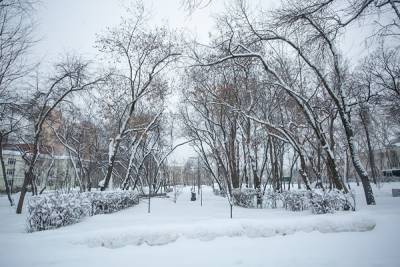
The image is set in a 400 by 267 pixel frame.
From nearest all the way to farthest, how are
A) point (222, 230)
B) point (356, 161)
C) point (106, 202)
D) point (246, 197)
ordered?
point (222, 230) → point (356, 161) → point (106, 202) → point (246, 197)

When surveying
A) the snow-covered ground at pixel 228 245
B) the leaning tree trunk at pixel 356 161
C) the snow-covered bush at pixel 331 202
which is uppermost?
the leaning tree trunk at pixel 356 161

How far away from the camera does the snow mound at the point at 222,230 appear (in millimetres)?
6762

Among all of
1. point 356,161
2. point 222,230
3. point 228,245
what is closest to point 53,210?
point 222,230

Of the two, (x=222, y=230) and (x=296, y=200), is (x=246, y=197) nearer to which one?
(x=296, y=200)

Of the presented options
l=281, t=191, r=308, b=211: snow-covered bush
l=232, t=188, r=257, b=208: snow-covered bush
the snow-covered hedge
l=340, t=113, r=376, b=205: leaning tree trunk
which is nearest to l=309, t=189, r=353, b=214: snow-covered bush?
l=281, t=191, r=308, b=211: snow-covered bush

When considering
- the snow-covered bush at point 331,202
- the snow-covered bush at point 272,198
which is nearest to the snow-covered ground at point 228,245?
the snow-covered bush at point 331,202

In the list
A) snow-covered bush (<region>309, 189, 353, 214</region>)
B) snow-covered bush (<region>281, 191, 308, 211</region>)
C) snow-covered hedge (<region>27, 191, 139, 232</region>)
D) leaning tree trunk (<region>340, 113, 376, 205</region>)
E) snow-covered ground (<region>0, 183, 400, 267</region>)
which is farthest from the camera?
snow-covered bush (<region>281, 191, 308, 211</region>)

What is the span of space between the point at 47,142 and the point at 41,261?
2888 centimetres

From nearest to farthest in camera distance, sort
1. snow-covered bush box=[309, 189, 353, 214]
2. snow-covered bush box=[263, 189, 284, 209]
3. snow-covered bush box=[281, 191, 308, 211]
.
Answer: snow-covered bush box=[309, 189, 353, 214] < snow-covered bush box=[281, 191, 308, 211] < snow-covered bush box=[263, 189, 284, 209]

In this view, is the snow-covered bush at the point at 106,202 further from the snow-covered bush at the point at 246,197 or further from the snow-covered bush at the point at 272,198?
the snow-covered bush at the point at 272,198

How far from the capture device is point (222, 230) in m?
7.30

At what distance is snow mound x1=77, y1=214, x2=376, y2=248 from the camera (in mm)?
6762

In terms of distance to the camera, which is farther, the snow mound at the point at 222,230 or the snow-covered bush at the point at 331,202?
the snow-covered bush at the point at 331,202

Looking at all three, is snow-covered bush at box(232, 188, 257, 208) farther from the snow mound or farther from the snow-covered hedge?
the snow-covered hedge
